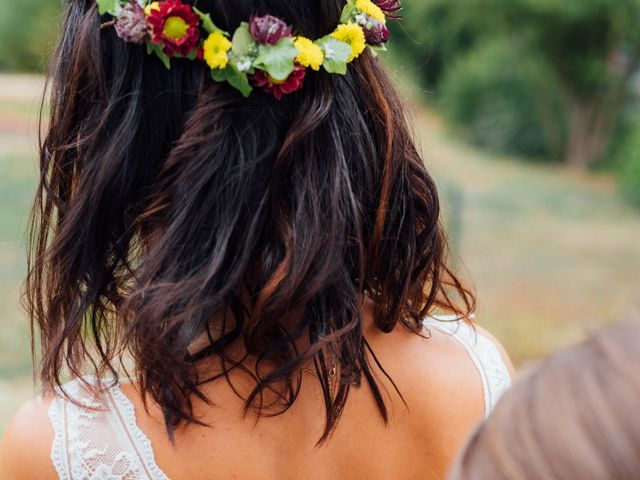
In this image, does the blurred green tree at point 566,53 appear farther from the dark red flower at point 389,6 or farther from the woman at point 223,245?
the woman at point 223,245

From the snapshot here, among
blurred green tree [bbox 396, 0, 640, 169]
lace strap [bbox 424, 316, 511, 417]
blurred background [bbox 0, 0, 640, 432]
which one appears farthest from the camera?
blurred green tree [bbox 396, 0, 640, 169]

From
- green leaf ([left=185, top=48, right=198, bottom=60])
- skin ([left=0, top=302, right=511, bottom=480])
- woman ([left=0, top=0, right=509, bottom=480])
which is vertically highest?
green leaf ([left=185, top=48, right=198, bottom=60])

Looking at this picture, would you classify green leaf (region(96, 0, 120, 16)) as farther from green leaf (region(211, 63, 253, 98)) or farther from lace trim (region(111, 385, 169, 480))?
lace trim (region(111, 385, 169, 480))

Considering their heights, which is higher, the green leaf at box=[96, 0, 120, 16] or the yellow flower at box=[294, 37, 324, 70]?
the green leaf at box=[96, 0, 120, 16]

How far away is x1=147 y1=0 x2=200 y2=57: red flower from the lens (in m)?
1.27

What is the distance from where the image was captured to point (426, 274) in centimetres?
159

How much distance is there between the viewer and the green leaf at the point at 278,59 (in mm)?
1293

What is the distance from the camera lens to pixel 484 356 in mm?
1583

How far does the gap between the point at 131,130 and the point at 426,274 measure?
0.58 m

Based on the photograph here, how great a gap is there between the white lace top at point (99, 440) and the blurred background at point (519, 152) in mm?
4576

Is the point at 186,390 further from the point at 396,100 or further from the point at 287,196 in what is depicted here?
the point at 396,100

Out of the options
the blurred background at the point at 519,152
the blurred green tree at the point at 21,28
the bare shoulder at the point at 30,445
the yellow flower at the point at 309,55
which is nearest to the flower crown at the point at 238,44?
the yellow flower at the point at 309,55

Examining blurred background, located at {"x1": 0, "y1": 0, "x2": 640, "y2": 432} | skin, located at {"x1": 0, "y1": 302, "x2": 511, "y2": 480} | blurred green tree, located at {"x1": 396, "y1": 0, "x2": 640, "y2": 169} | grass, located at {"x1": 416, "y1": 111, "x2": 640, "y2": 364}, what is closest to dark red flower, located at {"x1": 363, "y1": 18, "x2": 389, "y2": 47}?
skin, located at {"x1": 0, "y1": 302, "x2": 511, "y2": 480}

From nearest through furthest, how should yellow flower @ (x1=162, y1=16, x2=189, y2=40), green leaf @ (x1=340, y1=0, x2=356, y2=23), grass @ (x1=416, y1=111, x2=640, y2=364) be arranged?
yellow flower @ (x1=162, y1=16, x2=189, y2=40), green leaf @ (x1=340, y1=0, x2=356, y2=23), grass @ (x1=416, y1=111, x2=640, y2=364)
